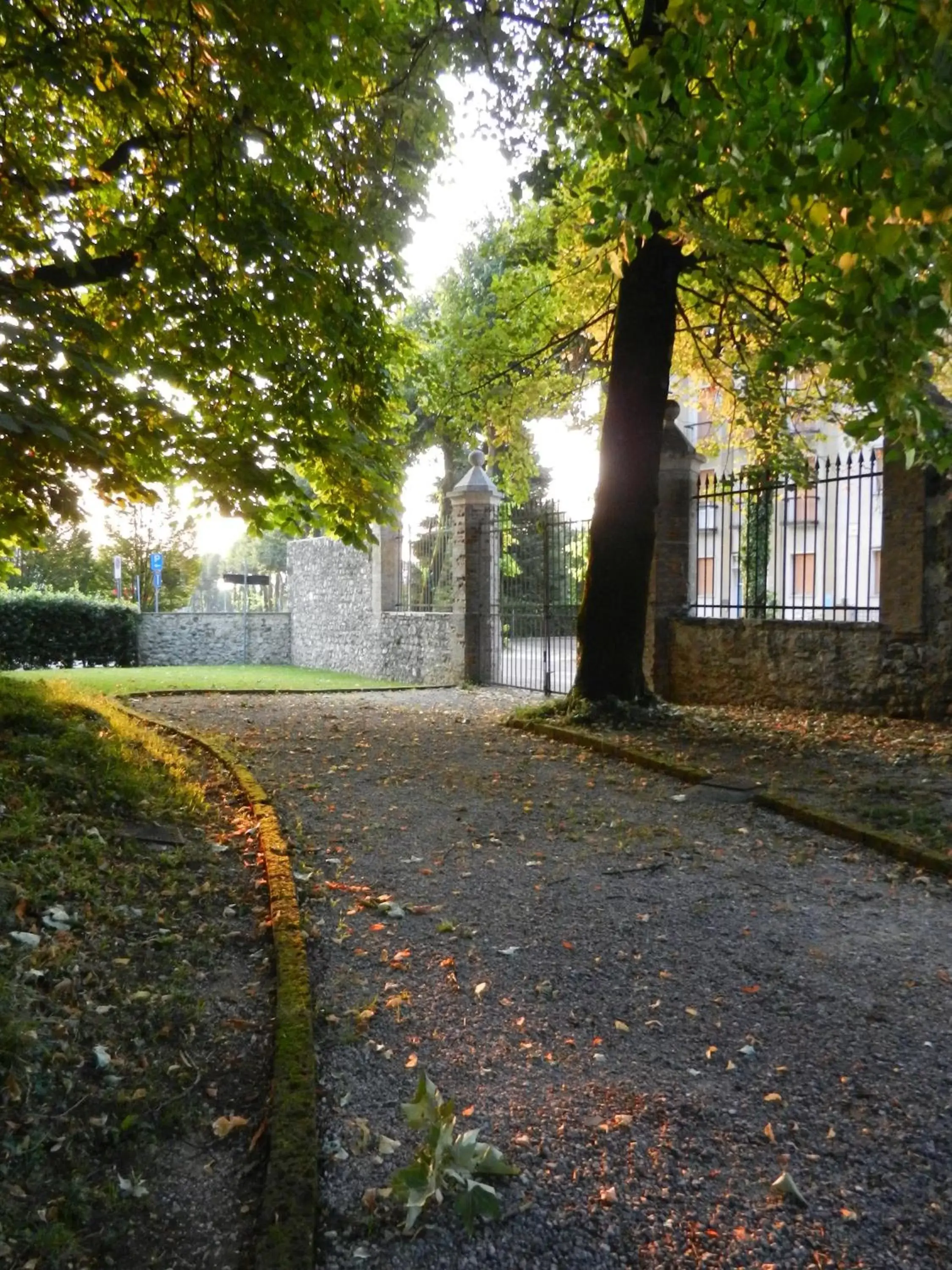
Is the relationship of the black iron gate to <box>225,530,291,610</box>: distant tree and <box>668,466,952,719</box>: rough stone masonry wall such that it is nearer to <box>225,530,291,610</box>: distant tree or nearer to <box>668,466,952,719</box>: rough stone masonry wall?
<box>668,466,952,719</box>: rough stone masonry wall

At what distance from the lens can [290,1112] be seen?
8.56ft

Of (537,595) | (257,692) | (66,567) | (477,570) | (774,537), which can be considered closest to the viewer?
(774,537)

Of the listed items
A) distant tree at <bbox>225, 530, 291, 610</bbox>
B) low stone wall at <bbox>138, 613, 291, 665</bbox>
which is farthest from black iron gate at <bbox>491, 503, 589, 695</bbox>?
low stone wall at <bbox>138, 613, 291, 665</bbox>

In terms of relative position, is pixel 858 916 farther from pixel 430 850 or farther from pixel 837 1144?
pixel 430 850

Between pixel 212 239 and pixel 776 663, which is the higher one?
pixel 212 239

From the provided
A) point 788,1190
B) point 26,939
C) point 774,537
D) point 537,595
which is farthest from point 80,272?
point 537,595

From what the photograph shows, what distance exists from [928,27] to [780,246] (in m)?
5.93

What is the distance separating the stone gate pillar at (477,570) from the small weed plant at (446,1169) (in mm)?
12839

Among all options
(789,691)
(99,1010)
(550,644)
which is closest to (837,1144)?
(99,1010)

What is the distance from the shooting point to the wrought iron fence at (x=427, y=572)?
1641cm

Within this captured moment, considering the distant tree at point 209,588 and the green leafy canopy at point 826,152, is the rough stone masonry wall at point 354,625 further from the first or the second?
the green leafy canopy at point 826,152

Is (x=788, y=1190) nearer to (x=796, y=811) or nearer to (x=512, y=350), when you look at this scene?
(x=796, y=811)

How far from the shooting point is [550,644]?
1373 centimetres

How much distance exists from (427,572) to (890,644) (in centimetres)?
912
